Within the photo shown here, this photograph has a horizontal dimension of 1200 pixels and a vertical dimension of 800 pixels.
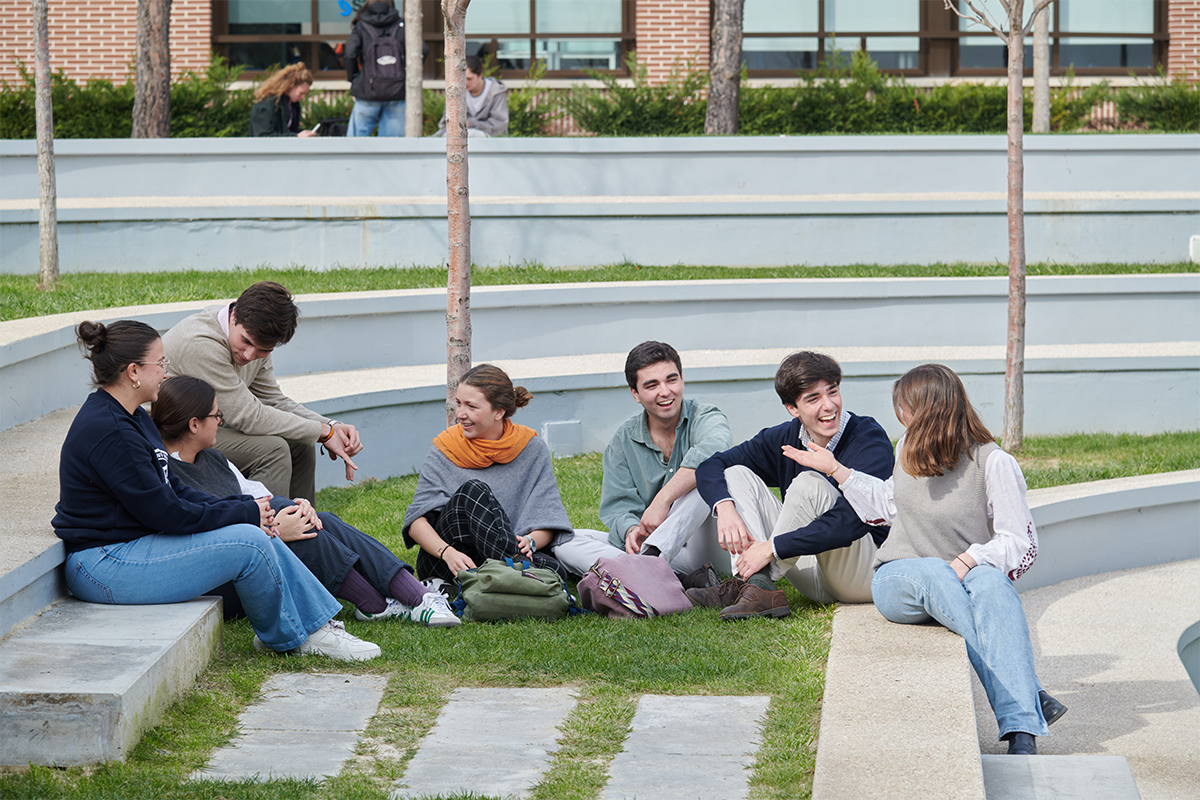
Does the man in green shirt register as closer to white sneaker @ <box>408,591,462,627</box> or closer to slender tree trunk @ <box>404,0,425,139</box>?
white sneaker @ <box>408,591,462,627</box>

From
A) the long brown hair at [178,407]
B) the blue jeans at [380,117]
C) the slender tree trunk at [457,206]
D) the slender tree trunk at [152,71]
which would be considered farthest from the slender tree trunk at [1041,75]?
the long brown hair at [178,407]

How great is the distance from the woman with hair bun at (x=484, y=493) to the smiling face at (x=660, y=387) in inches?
19.0

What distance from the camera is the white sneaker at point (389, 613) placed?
4.77m

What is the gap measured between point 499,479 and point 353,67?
8549 millimetres

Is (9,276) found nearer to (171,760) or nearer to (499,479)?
(499,479)

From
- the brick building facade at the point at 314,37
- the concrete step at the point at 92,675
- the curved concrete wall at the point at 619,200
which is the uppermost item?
the brick building facade at the point at 314,37

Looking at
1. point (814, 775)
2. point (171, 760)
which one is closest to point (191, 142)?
point (171, 760)

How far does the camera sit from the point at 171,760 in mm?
3398

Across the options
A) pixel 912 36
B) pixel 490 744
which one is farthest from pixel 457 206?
pixel 912 36

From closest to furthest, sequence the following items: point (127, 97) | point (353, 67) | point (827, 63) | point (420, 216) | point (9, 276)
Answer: point (9, 276), point (420, 216), point (353, 67), point (127, 97), point (827, 63)

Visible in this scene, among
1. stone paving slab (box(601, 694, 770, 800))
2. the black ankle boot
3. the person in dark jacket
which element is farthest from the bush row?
the black ankle boot

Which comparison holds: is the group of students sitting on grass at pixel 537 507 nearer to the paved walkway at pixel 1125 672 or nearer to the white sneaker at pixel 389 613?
the white sneaker at pixel 389 613

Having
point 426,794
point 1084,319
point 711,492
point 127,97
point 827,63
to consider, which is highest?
point 827,63

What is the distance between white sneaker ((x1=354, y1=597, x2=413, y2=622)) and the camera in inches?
188
